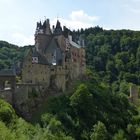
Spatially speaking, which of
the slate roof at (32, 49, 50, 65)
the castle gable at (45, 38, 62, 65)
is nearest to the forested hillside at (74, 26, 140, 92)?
the castle gable at (45, 38, 62, 65)

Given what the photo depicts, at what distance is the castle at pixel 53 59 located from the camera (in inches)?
2815

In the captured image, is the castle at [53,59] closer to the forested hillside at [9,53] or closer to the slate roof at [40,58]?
the slate roof at [40,58]

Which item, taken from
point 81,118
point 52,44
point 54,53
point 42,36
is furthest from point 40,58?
point 81,118

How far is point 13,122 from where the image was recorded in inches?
2372

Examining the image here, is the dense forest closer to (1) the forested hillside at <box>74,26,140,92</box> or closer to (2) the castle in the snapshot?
(2) the castle

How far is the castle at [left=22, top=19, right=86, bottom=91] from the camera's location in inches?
2815

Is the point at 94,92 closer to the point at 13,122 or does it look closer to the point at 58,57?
the point at 58,57

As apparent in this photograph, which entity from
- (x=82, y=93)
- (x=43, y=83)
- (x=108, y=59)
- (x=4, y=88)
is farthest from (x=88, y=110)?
(x=108, y=59)

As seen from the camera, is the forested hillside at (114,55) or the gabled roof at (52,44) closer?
the gabled roof at (52,44)

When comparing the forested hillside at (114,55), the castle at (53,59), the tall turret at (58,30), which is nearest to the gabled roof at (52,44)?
the castle at (53,59)

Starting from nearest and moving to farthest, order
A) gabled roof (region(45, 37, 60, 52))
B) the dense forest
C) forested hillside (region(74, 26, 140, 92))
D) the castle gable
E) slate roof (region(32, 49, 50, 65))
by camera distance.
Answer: the dense forest, slate roof (region(32, 49, 50, 65)), the castle gable, gabled roof (region(45, 37, 60, 52)), forested hillside (region(74, 26, 140, 92))

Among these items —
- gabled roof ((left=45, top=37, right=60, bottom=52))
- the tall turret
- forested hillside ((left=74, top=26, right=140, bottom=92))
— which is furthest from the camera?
forested hillside ((left=74, top=26, right=140, bottom=92))

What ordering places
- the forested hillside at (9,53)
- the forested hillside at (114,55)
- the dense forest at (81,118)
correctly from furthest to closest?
the forested hillside at (114,55)
the forested hillside at (9,53)
the dense forest at (81,118)

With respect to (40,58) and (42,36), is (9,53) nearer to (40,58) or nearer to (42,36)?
(42,36)
